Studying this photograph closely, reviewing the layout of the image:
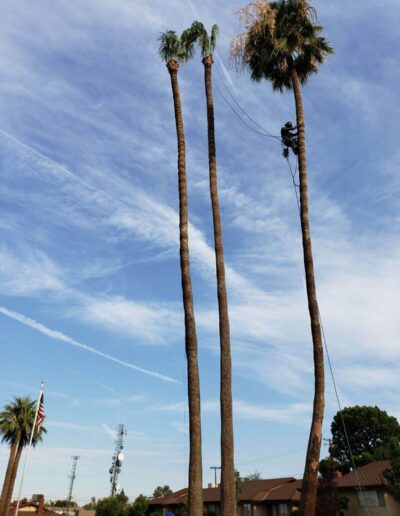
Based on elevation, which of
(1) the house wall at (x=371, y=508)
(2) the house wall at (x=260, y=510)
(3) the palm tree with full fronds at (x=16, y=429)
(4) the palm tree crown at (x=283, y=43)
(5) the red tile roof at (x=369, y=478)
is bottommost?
(1) the house wall at (x=371, y=508)

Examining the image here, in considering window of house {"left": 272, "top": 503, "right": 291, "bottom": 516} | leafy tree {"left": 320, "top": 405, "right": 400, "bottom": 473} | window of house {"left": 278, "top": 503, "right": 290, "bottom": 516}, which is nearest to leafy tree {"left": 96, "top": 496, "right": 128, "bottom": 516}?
A: window of house {"left": 272, "top": 503, "right": 291, "bottom": 516}

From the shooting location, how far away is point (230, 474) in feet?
49.3

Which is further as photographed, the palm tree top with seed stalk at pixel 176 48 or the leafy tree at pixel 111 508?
the leafy tree at pixel 111 508

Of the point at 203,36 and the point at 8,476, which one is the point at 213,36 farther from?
the point at 8,476

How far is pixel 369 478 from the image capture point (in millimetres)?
39469

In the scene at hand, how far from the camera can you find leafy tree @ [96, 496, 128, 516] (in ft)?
177

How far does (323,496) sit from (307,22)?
29196 mm

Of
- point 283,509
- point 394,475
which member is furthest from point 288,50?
point 283,509

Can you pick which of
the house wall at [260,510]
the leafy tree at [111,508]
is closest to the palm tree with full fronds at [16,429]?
the leafy tree at [111,508]

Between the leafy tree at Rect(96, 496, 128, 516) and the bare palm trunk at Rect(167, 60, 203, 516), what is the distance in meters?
45.4

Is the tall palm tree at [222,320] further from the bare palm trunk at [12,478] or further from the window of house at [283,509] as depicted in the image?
the bare palm trunk at [12,478]

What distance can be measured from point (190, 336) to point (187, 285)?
1962 millimetres

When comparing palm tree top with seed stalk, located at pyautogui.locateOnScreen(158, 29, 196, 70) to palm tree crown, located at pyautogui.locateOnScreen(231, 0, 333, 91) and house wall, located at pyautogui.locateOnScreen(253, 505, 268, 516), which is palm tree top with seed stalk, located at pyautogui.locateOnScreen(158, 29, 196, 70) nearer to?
palm tree crown, located at pyautogui.locateOnScreen(231, 0, 333, 91)

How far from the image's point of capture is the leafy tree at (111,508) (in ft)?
177
